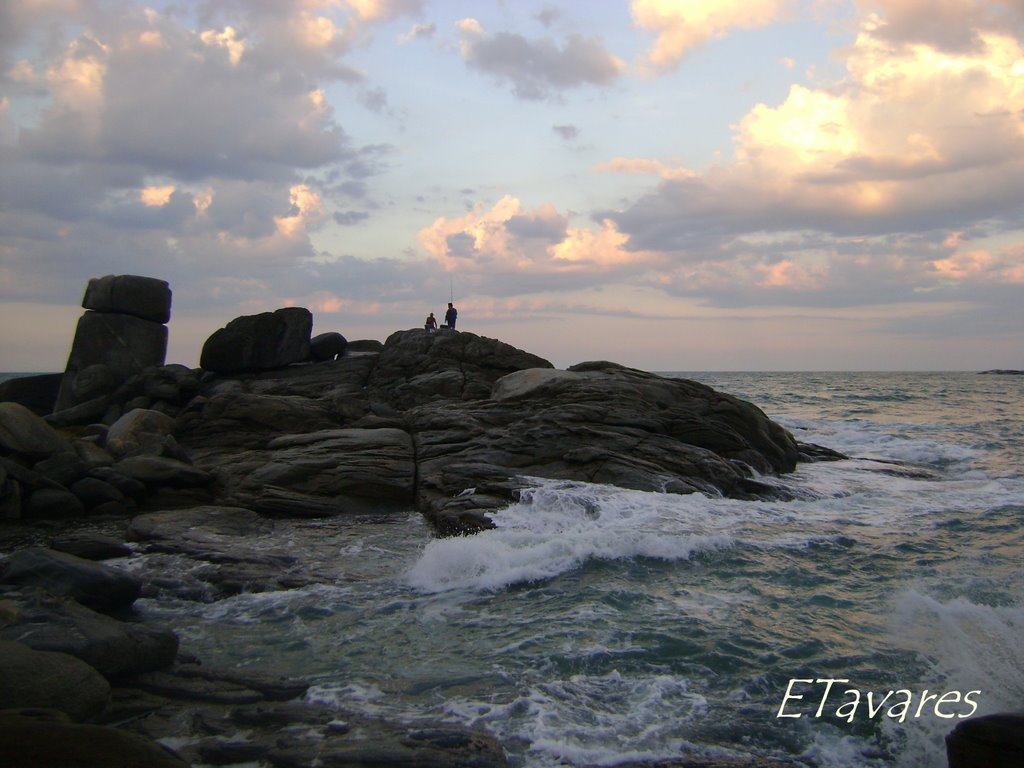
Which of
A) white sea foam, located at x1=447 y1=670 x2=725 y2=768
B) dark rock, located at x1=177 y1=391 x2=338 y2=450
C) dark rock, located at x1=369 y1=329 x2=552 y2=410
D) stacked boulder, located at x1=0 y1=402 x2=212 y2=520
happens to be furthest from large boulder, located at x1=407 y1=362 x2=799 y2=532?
white sea foam, located at x1=447 y1=670 x2=725 y2=768

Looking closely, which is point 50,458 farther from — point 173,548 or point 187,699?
point 187,699

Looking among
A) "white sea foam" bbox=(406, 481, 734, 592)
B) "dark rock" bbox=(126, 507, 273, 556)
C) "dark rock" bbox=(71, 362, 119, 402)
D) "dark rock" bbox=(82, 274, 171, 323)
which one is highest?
"dark rock" bbox=(82, 274, 171, 323)

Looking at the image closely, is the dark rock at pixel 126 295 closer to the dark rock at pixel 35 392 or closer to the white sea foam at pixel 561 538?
the dark rock at pixel 35 392

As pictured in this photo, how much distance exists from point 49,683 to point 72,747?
1.77m

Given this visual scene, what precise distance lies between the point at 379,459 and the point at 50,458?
7.07 metres

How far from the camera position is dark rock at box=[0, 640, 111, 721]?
253 inches

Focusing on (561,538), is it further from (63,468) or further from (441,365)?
(441,365)

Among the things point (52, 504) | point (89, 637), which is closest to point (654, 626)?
point (89, 637)

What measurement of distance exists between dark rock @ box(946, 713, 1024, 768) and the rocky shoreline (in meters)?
1.56

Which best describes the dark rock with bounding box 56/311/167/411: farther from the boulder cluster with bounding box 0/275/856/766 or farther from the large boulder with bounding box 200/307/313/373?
the large boulder with bounding box 200/307/313/373

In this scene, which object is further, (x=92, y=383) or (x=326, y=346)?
(x=326, y=346)

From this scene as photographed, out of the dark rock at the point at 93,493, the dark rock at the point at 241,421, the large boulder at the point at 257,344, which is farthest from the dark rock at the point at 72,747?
the large boulder at the point at 257,344

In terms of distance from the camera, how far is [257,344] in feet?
90.9

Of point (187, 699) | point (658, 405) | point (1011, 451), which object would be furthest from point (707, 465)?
point (1011, 451)
